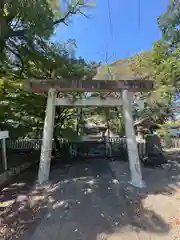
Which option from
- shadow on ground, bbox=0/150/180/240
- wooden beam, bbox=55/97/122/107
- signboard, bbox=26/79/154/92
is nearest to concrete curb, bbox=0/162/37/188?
shadow on ground, bbox=0/150/180/240

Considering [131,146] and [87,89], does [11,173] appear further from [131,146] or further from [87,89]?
[131,146]

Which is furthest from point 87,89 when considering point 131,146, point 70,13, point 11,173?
point 11,173

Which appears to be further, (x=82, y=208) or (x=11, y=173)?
(x=11, y=173)

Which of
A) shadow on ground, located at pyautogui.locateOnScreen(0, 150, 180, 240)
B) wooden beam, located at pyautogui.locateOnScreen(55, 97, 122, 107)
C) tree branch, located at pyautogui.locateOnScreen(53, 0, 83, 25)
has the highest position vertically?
tree branch, located at pyautogui.locateOnScreen(53, 0, 83, 25)

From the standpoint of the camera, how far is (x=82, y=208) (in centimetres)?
442

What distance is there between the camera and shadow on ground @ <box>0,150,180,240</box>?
3.72 meters

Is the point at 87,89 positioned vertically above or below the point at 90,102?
above

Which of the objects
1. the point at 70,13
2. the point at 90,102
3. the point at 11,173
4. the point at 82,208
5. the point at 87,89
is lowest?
the point at 82,208

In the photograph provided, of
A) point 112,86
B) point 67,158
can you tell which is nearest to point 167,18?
point 112,86

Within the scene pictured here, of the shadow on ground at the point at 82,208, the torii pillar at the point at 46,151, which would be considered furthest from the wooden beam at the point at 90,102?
the shadow on ground at the point at 82,208

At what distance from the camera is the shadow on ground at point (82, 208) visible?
12.2 feet

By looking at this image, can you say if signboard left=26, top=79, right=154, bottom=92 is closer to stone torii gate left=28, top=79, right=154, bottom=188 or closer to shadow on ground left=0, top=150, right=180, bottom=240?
stone torii gate left=28, top=79, right=154, bottom=188

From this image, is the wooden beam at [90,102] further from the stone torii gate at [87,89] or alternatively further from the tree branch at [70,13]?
the tree branch at [70,13]

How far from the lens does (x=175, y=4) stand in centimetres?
1101
